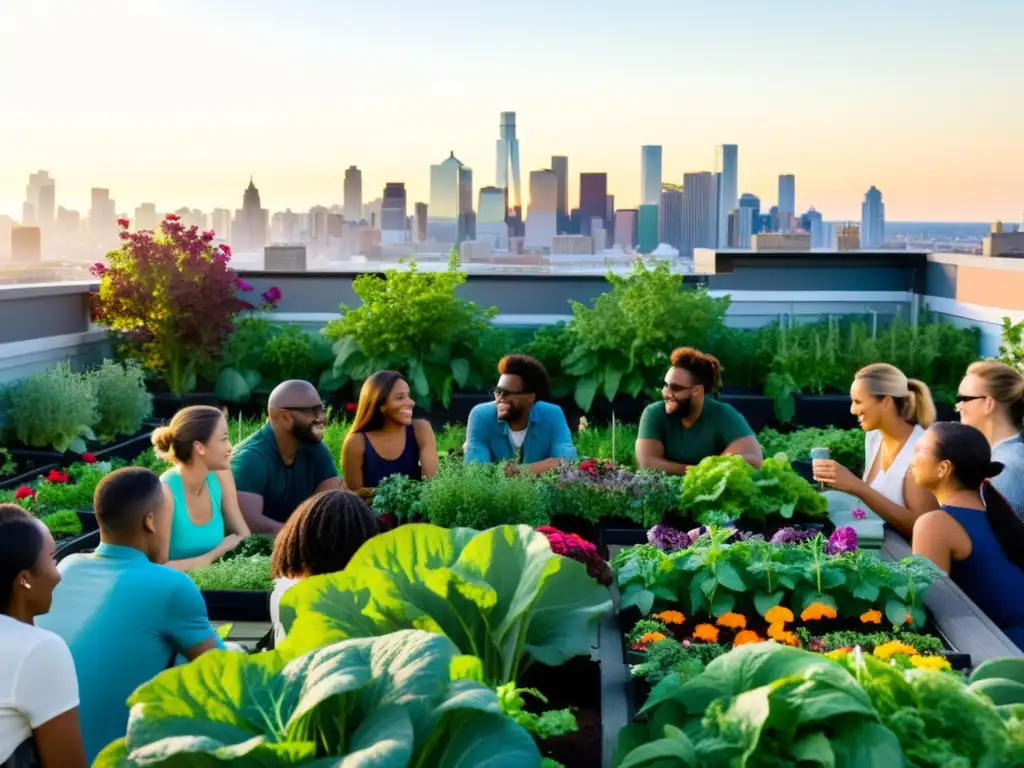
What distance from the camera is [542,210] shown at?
33.6 meters

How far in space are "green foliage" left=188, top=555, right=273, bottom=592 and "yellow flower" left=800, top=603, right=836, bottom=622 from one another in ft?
5.31

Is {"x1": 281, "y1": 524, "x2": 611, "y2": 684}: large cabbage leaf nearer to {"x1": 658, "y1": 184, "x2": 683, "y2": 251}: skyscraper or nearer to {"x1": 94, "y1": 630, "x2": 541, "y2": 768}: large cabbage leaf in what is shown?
{"x1": 94, "y1": 630, "x2": 541, "y2": 768}: large cabbage leaf

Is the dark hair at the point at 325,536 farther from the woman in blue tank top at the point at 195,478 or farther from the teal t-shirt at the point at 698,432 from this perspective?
the teal t-shirt at the point at 698,432

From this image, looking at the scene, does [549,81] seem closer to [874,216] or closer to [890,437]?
[890,437]

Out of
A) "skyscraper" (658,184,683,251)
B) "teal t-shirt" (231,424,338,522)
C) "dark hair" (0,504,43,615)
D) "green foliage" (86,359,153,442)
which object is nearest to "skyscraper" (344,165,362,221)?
"skyscraper" (658,184,683,251)

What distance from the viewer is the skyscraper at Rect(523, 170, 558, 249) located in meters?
32.2

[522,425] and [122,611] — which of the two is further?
[522,425]

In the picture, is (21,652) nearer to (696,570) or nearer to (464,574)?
(464,574)

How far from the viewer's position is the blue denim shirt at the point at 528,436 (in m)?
5.72

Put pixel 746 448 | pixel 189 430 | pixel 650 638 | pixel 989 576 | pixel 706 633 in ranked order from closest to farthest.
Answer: pixel 650 638 < pixel 706 633 < pixel 989 576 < pixel 189 430 < pixel 746 448

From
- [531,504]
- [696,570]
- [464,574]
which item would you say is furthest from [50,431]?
[464,574]

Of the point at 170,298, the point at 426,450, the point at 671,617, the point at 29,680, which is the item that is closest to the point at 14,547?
the point at 29,680

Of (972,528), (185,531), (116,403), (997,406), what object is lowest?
Result: (116,403)

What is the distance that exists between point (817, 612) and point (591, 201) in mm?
34813
